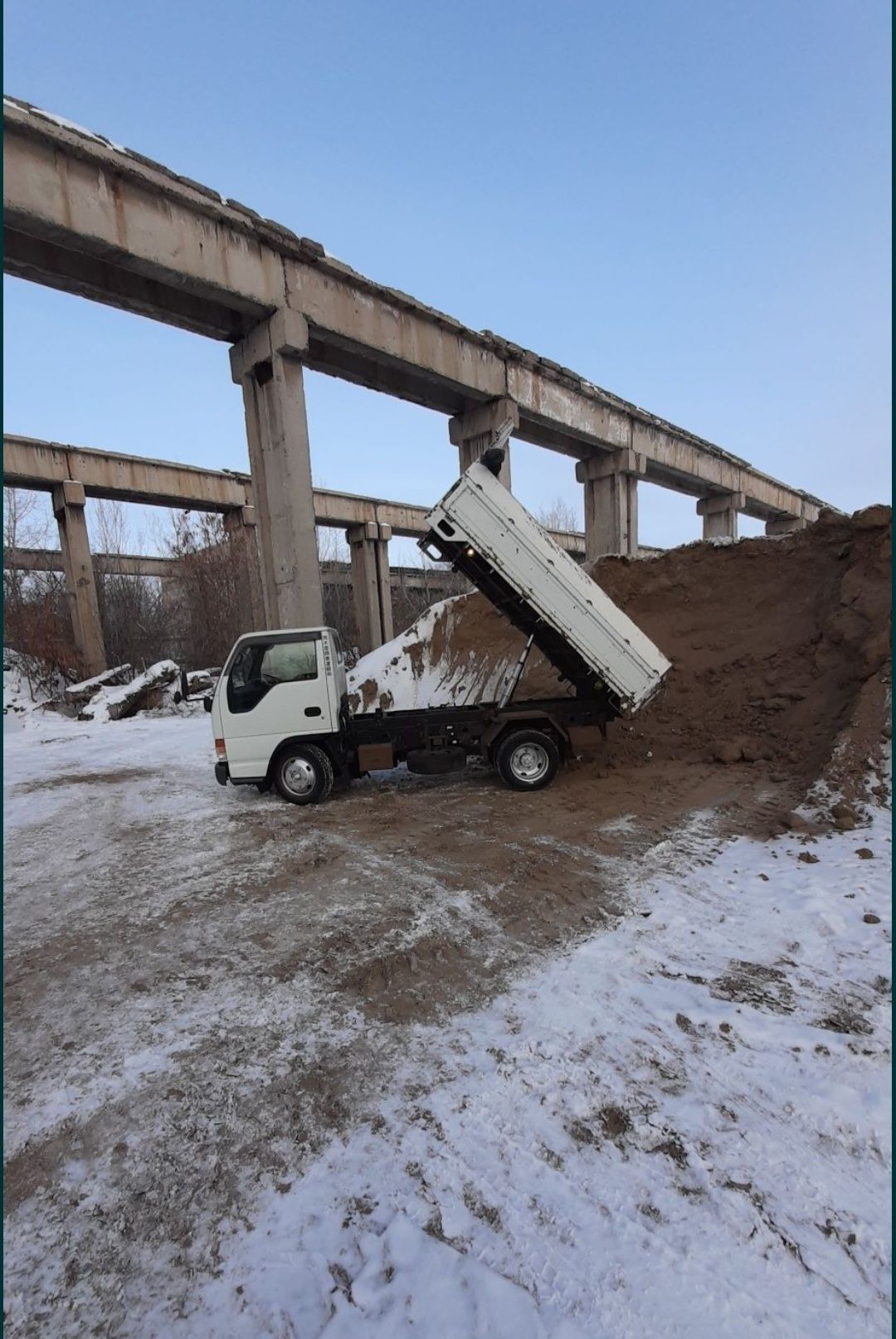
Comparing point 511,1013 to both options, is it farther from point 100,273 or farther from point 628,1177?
point 100,273

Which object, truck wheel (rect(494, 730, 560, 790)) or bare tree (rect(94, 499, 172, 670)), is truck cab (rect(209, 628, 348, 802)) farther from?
bare tree (rect(94, 499, 172, 670))

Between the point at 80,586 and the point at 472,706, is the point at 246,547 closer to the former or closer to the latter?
the point at 80,586

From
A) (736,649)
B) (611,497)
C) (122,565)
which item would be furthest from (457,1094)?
(122,565)

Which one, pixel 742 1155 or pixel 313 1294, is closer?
pixel 313 1294

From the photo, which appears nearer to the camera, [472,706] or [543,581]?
[543,581]

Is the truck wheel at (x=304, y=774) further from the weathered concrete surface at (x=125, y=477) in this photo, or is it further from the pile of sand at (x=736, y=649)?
the weathered concrete surface at (x=125, y=477)

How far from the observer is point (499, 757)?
8234 mm

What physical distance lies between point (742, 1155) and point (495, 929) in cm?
210

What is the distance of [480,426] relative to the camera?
1395cm

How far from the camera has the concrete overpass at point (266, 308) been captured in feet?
27.2

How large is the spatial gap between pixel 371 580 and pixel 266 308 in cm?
1577

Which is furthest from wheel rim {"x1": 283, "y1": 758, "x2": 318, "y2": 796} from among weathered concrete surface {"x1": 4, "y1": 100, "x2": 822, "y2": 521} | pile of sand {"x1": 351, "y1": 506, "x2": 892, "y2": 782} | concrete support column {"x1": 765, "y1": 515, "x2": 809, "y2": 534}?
concrete support column {"x1": 765, "y1": 515, "x2": 809, "y2": 534}

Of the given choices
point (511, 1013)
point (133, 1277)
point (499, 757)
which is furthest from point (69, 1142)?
point (499, 757)

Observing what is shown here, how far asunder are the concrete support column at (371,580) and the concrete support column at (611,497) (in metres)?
9.85
